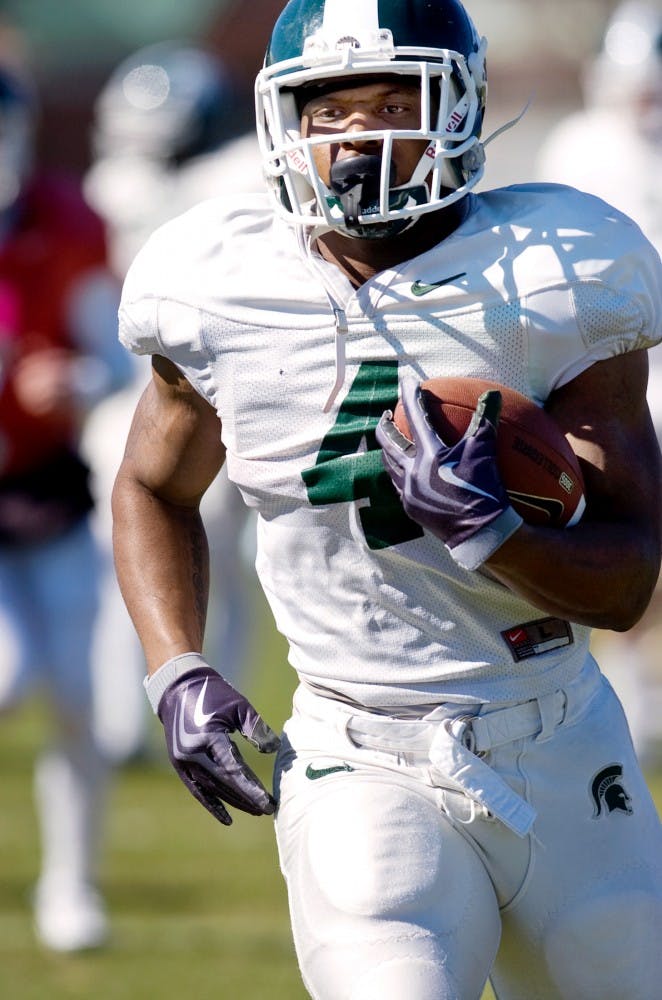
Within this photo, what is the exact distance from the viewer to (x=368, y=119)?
279 cm

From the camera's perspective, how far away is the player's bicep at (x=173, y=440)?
9.67 feet

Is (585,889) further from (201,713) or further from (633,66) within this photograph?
(633,66)

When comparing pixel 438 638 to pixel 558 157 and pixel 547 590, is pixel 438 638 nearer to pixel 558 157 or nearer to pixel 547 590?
pixel 547 590

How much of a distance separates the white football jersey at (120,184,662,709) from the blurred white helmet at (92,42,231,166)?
550 centimetres

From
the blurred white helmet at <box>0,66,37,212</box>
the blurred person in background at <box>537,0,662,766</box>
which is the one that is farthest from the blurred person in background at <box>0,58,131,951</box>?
the blurred person in background at <box>537,0,662,766</box>

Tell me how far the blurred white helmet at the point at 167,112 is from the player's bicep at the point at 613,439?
575cm

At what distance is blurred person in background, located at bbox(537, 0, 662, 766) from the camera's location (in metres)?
6.38

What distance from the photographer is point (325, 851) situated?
2654mm

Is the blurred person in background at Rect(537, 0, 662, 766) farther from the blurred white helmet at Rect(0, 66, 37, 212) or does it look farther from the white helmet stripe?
the white helmet stripe

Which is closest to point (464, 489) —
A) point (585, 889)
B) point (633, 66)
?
point (585, 889)

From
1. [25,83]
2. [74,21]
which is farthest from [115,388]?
[74,21]

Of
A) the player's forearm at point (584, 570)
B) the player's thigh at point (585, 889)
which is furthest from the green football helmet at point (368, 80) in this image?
the player's thigh at point (585, 889)

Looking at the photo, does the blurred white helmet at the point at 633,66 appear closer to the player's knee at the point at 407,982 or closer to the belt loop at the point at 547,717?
the belt loop at the point at 547,717

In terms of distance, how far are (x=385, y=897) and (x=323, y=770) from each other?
0.81 feet
